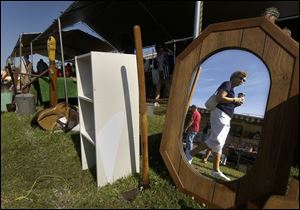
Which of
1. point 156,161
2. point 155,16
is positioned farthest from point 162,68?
point 156,161

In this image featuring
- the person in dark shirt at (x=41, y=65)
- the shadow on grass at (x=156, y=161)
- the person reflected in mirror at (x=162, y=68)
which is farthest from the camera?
the person in dark shirt at (x=41, y=65)

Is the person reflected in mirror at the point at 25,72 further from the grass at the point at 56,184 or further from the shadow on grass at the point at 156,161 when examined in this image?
the shadow on grass at the point at 156,161

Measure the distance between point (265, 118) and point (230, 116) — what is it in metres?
0.32

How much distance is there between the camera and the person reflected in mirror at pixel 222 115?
2254 mm

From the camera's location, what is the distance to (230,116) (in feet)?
7.46

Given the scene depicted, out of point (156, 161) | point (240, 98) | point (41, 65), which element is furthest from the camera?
point (41, 65)

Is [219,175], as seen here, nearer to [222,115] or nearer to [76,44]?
[222,115]

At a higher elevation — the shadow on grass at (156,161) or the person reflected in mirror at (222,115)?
the person reflected in mirror at (222,115)

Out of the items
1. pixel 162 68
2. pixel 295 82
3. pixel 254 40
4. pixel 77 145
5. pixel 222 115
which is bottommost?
pixel 77 145

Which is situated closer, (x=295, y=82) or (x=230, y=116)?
(x=295, y=82)

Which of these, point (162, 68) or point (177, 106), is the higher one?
point (162, 68)

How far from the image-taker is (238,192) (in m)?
2.06

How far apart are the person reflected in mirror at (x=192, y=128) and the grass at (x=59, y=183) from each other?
127mm

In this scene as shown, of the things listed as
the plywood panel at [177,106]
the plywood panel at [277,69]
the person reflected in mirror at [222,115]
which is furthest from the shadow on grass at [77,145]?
the plywood panel at [277,69]
